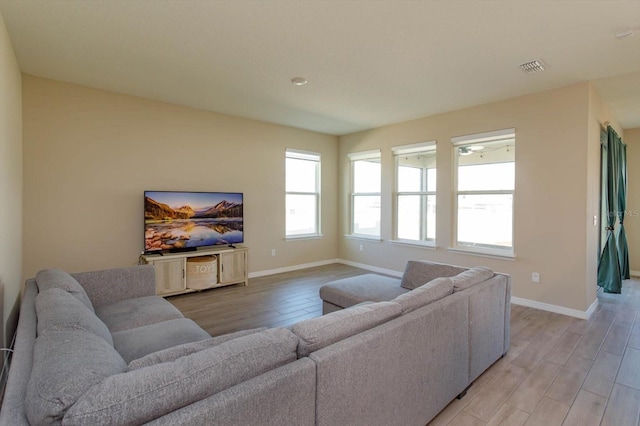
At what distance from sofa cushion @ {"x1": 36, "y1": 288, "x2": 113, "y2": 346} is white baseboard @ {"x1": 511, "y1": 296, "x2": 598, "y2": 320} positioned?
177 inches

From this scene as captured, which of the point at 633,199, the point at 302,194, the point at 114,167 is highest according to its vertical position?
the point at 114,167

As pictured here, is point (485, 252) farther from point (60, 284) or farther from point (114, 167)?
point (114, 167)

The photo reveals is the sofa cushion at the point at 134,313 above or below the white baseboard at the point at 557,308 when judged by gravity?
above

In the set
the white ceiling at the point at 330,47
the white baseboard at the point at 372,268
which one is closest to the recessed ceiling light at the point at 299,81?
the white ceiling at the point at 330,47

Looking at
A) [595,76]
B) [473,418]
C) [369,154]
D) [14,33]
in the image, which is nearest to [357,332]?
[473,418]

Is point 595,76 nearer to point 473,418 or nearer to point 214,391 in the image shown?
point 473,418

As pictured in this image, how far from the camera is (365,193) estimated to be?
6.41 meters

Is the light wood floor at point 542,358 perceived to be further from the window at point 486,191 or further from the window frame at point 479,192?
the window at point 486,191

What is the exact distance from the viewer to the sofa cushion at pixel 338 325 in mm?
1375

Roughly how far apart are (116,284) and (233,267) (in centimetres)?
212

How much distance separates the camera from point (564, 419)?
2.01 meters

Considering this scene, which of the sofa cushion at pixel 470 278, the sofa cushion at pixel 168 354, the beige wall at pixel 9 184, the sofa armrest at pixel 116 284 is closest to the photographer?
the sofa cushion at pixel 168 354

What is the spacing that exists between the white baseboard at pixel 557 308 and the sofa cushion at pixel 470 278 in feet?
6.61

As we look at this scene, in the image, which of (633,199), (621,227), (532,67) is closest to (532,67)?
(532,67)
